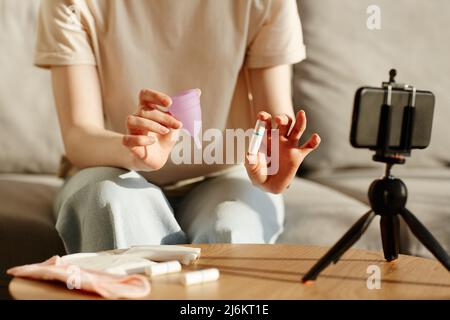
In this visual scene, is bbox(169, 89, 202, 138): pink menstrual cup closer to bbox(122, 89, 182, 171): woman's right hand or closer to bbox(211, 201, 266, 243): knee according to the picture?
bbox(122, 89, 182, 171): woman's right hand

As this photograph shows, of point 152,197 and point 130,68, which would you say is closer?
point 152,197

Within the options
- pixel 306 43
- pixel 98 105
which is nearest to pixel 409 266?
pixel 98 105

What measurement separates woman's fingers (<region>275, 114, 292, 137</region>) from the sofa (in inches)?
18.7

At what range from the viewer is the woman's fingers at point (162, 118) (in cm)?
103

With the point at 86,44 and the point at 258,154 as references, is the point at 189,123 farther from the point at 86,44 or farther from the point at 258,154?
the point at 86,44

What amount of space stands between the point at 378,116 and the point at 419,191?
0.81 metres

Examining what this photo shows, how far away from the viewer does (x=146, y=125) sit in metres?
1.04

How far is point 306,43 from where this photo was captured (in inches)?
75.7

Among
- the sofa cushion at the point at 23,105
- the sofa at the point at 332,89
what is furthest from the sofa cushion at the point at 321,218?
the sofa cushion at the point at 23,105

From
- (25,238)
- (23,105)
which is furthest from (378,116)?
(23,105)

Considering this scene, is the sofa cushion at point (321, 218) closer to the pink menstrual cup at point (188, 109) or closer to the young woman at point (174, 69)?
the young woman at point (174, 69)

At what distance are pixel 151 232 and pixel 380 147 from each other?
43cm

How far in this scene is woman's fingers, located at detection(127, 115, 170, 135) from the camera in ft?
3.41

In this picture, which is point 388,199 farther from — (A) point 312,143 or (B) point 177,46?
(B) point 177,46
